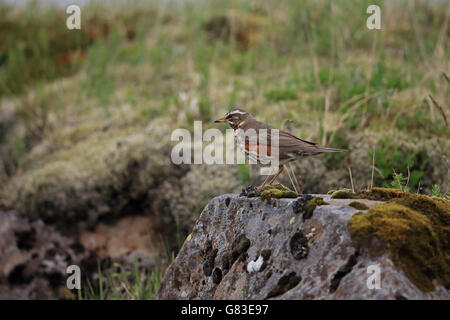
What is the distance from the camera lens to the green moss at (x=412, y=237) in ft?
10.4

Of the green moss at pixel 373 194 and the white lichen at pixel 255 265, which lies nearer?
the white lichen at pixel 255 265

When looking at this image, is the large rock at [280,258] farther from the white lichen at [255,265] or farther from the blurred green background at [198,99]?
the blurred green background at [198,99]

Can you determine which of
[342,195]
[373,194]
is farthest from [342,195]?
[373,194]

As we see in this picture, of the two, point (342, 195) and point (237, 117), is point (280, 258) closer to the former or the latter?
point (342, 195)

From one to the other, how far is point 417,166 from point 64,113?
717cm

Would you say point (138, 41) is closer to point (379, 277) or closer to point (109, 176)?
point (109, 176)

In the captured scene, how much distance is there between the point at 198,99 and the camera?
30.6 ft

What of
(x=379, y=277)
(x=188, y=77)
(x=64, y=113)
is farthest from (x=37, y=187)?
(x=379, y=277)

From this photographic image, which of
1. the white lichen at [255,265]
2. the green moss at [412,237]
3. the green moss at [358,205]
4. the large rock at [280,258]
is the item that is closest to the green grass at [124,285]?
the large rock at [280,258]

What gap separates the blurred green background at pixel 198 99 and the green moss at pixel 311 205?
164cm

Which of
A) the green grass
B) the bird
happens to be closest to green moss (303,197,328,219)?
the bird

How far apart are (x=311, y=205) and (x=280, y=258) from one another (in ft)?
1.57

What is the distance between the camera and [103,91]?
10.3 metres

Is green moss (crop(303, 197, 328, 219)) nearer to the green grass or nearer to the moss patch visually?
the moss patch
